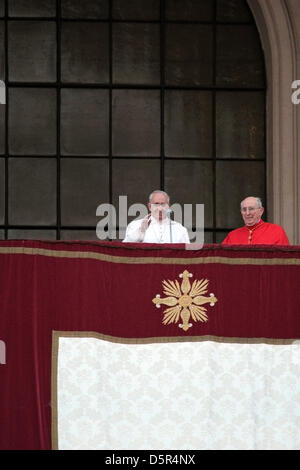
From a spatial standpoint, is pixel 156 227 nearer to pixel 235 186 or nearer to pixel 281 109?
pixel 235 186

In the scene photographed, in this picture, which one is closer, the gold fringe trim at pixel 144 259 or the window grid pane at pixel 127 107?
the gold fringe trim at pixel 144 259

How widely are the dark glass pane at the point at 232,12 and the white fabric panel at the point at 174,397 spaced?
4832mm

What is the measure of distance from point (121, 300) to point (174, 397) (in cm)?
80

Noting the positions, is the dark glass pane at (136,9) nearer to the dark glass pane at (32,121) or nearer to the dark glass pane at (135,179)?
the dark glass pane at (32,121)

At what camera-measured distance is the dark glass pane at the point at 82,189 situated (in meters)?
10.7

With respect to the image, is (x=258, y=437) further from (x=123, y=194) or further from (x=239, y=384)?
(x=123, y=194)

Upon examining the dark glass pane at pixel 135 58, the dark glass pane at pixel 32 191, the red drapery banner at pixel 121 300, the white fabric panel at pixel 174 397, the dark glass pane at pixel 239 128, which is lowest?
the white fabric panel at pixel 174 397

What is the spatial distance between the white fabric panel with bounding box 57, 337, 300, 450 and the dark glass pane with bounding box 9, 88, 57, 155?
3914mm

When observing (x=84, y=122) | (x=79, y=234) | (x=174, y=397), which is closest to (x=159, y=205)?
(x=174, y=397)

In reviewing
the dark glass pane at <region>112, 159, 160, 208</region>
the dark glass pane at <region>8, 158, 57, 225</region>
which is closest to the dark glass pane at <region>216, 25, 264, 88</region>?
the dark glass pane at <region>112, 159, 160, 208</region>

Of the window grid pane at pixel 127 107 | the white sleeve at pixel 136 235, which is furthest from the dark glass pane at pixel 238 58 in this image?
the white sleeve at pixel 136 235

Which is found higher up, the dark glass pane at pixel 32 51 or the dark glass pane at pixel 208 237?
the dark glass pane at pixel 32 51

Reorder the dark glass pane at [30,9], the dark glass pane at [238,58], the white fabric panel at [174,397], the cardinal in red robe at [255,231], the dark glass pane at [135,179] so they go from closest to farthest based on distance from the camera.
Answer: the white fabric panel at [174,397] → the cardinal in red robe at [255,231] → the dark glass pane at [135,179] → the dark glass pane at [30,9] → the dark glass pane at [238,58]

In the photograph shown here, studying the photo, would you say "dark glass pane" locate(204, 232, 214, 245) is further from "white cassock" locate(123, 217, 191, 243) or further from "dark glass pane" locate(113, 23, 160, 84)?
"white cassock" locate(123, 217, 191, 243)
